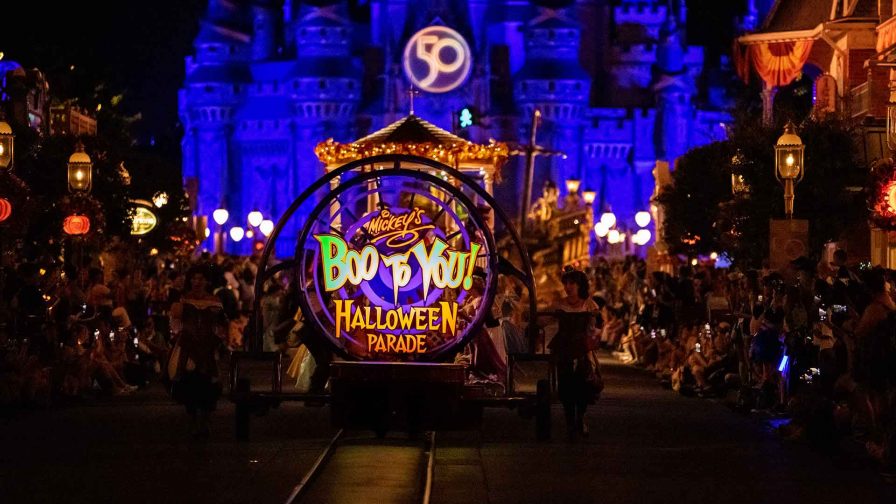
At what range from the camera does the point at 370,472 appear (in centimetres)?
1357

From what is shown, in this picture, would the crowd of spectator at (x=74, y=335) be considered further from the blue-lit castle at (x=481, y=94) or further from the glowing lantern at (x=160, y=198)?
the blue-lit castle at (x=481, y=94)

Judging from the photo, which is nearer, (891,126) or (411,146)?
(891,126)

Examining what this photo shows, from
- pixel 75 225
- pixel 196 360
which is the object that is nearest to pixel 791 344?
pixel 196 360

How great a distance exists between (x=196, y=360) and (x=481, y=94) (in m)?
96.3

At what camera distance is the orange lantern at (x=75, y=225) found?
28.5 metres

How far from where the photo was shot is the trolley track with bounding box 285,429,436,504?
12039mm

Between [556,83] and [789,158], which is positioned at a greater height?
[556,83]

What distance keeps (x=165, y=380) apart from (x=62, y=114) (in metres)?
26.0

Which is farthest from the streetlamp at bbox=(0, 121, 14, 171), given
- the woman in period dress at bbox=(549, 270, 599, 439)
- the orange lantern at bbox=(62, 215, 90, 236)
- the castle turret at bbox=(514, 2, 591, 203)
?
Answer: the castle turret at bbox=(514, 2, 591, 203)

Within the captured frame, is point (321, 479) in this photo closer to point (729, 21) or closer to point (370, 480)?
point (370, 480)

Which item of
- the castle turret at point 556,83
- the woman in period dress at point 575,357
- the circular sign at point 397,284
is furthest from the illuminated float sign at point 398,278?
the castle turret at point 556,83

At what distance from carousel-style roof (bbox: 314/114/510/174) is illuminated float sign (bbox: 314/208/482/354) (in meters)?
13.0

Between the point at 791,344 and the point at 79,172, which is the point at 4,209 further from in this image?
the point at 791,344

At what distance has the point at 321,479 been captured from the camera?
13016 millimetres
